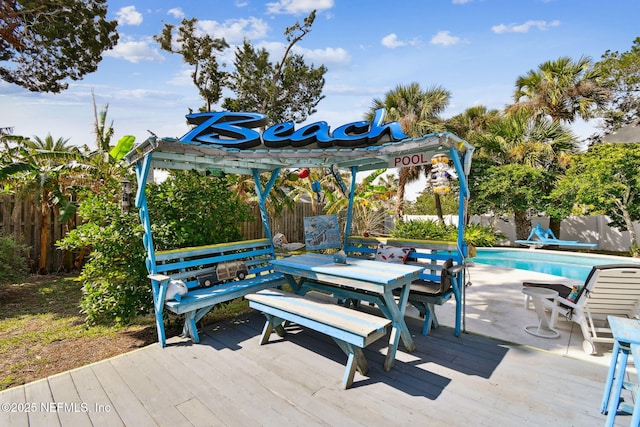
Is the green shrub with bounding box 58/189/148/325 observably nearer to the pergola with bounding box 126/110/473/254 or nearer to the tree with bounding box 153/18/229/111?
the pergola with bounding box 126/110/473/254

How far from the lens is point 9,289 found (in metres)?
6.10

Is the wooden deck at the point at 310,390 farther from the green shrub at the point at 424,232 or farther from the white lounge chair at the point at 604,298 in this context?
the green shrub at the point at 424,232

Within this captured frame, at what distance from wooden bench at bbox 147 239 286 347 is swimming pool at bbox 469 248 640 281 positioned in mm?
8004

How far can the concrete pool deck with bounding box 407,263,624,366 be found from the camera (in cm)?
352

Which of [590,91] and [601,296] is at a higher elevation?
[590,91]

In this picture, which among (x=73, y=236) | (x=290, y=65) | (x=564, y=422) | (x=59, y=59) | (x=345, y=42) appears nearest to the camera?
(x=564, y=422)

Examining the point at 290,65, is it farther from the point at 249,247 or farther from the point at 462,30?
the point at 249,247

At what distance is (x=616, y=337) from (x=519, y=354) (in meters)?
1.59

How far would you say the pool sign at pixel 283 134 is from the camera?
4176 mm

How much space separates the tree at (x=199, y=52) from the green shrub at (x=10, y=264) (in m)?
12.6

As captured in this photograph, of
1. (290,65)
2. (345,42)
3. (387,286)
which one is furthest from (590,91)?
(387,286)

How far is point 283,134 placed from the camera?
446cm

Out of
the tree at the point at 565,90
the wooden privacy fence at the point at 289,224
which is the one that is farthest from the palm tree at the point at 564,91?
the wooden privacy fence at the point at 289,224

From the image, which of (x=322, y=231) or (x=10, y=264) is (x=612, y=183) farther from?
(x=10, y=264)
